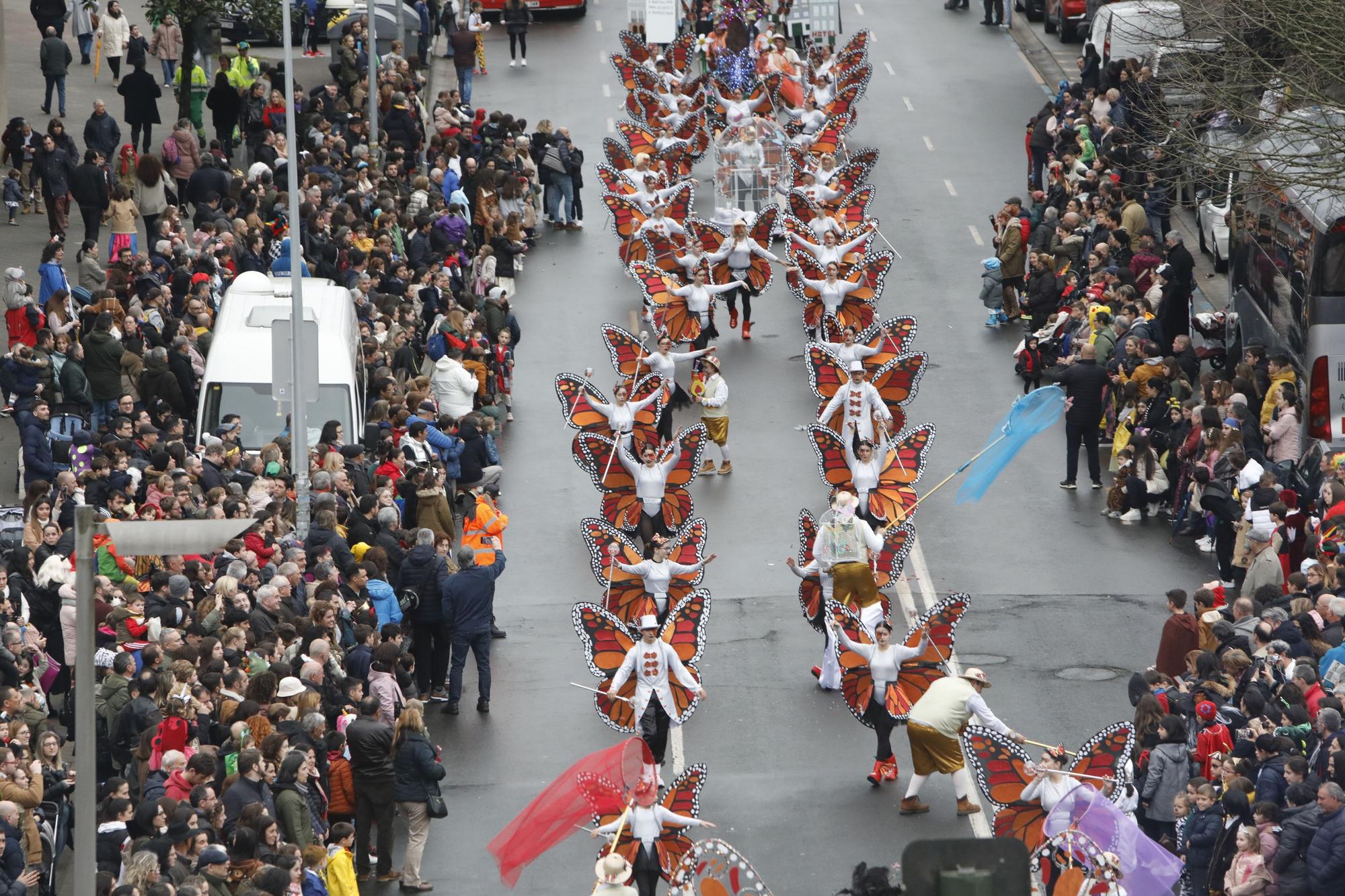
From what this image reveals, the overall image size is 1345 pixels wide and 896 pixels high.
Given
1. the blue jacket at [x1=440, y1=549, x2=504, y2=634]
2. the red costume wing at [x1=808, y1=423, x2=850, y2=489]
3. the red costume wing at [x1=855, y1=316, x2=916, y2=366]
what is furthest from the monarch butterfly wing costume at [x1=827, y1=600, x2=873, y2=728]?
the red costume wing at [x1=855, y1=316, x2=916, y2=366]

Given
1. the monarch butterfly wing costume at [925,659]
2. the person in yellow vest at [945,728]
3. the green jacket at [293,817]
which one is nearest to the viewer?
the green jacket at [293,817]

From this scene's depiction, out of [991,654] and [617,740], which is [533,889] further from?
[991,654]

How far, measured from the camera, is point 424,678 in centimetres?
2070

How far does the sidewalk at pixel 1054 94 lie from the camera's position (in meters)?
31.6

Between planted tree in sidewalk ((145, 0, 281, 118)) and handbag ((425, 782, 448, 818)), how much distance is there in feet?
63.4

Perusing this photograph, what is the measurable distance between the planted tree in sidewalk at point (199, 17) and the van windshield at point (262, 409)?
39.3 feet

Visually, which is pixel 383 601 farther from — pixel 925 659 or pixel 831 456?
pixel 831 456

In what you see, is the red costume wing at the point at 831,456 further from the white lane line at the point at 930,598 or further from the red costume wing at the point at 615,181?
the red costume wing at the point at 615,181

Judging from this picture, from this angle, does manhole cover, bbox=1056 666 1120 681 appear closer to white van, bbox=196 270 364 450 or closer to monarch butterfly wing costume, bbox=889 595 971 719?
monarch butterfly wing costume, bbox=889 595 971 719

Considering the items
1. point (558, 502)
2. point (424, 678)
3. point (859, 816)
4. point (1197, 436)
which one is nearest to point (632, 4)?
point (558, 502)

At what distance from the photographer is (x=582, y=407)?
77.9ft

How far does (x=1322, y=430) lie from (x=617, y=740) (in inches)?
335

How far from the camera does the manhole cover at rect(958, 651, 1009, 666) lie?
2120 centimetres

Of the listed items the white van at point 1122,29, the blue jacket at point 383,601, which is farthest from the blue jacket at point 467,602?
the white van at point 1122,29
